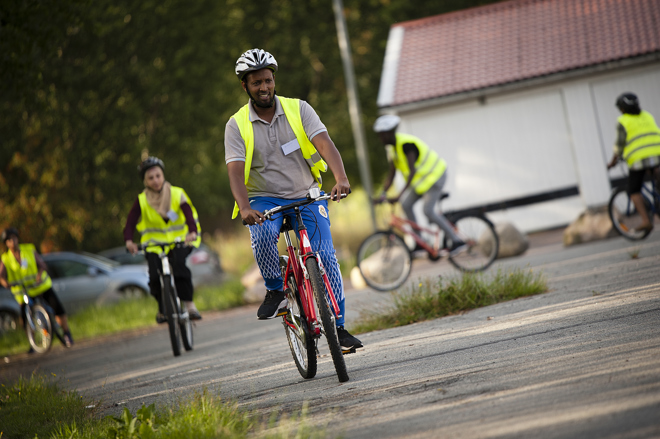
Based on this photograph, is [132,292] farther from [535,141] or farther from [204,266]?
[535,141]

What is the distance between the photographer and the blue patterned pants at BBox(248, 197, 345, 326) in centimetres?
538

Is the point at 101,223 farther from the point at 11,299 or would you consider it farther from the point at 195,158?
the point at 11,299

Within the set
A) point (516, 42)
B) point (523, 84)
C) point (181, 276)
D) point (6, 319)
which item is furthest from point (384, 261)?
point (516, 42)

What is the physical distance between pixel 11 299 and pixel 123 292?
7.59 ft

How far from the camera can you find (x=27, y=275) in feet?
40.6

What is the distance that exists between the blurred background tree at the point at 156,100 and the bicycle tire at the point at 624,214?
13.3 meters

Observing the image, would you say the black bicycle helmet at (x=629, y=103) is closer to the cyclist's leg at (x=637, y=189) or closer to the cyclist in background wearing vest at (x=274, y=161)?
the cyclist's leg at (x=637, y=189)

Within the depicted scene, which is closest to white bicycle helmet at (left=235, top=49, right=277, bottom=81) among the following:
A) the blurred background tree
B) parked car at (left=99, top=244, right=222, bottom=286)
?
parked car at (left=99, top=244, right=222, bottom=286)

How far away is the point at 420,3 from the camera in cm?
3019

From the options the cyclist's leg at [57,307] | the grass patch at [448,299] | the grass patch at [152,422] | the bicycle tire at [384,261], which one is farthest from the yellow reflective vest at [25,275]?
the grass patch at [448,299]

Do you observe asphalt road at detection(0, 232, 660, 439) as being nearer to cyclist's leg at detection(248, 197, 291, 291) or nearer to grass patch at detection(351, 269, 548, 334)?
grass patch at detection(351, 269, 548, 334)

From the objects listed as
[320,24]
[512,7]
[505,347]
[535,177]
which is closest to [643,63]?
[535,177]

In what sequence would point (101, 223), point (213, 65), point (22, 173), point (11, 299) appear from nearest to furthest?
point (11, 299)
point (22, 173)
point (101, 223)
point (213, 65)

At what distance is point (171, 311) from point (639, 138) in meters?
6.51
